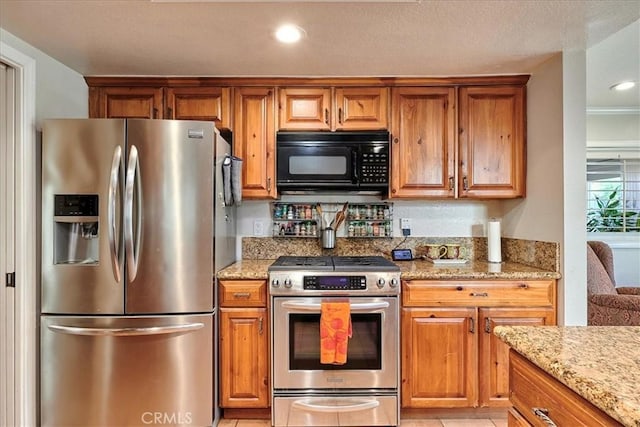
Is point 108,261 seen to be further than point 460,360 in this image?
No

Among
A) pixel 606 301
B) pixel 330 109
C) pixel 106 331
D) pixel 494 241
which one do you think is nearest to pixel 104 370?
pixel 106 331

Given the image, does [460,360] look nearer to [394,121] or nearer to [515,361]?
[515,361]

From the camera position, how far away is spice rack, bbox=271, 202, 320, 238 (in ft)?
8.91

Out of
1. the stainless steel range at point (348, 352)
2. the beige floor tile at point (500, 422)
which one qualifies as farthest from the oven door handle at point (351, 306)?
the beige floor tile at point (500, 422)

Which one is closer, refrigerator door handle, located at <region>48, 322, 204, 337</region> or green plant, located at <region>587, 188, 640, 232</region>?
refrigerator door handle, located at <region>48, 322, 204, 337</region>

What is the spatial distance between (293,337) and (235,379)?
0.43m

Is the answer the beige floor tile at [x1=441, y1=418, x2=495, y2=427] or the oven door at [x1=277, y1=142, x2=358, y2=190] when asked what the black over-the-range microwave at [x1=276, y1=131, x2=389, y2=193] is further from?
the beige floor tile at [x1=441, y1=418, x2=495, y2=427]

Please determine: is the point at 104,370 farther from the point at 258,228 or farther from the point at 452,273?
the point at 452,273

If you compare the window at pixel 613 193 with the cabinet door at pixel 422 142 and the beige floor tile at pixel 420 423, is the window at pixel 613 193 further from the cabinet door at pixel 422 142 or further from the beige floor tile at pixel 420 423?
the beige floor tile at pixel 420 423

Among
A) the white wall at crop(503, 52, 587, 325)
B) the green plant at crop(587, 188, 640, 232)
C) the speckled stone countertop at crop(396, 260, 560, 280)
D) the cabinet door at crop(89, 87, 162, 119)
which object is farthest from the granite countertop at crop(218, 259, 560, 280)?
the green plant at crop(587, 188, 640, 232)

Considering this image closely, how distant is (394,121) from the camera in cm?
246

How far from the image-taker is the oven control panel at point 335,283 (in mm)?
2061

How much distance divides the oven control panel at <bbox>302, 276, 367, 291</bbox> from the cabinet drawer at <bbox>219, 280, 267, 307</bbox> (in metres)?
0.27

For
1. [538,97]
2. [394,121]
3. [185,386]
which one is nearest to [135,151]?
[185,386]
